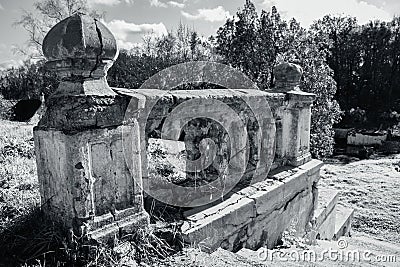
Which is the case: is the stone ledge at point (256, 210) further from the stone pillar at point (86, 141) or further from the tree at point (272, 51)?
the tree at point (272, 51)

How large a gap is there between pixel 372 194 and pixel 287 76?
6109mm

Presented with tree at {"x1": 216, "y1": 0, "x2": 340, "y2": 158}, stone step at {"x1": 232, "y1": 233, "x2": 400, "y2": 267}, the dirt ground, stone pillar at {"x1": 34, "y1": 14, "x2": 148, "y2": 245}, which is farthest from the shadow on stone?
stone step at {"x1": 232, "y1": 233, "x2": 400, "y2": 267}

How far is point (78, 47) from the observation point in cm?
207

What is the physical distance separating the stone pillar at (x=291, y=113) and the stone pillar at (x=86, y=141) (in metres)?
2.70

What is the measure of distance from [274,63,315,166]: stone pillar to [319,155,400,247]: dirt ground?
3388 millimetres

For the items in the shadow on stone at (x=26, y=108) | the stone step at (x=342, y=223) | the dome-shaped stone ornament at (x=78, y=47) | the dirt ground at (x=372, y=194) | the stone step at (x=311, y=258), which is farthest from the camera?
the shadow on stone at (x=26, y=108)

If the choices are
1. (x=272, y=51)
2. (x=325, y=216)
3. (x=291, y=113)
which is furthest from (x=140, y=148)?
(x=272, y=51)

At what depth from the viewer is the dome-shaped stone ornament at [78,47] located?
6.79 feet

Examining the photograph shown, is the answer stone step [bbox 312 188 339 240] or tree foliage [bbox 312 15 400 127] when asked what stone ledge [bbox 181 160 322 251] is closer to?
stone step [bbox 312 188 339 240]

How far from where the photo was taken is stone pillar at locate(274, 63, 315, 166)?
4.51 meters

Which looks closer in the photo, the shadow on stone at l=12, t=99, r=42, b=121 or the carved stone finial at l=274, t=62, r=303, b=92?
the carved stone finial at l=274, t=62, r=303, b=92
